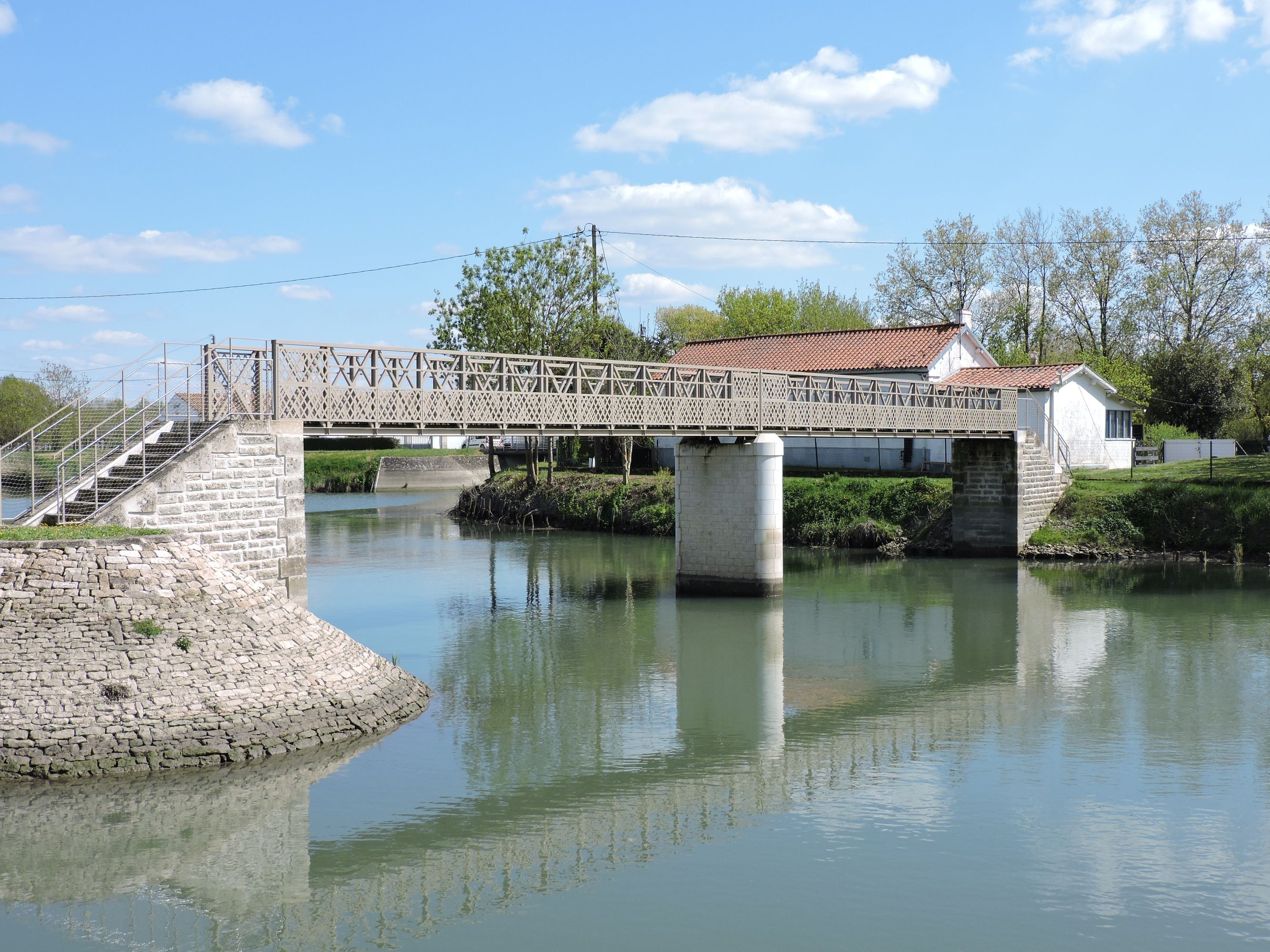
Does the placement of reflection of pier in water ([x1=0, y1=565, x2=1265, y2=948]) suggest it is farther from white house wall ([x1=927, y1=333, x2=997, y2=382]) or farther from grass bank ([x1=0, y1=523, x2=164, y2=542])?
white house wall ([x1=927, y1=333, x2=997, y2=382])

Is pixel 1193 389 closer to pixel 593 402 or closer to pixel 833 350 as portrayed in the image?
pixel 833 350

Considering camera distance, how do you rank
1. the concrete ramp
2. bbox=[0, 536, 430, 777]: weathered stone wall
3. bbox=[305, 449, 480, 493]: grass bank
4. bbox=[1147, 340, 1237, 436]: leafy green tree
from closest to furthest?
bbox=[0, 536, 430, 777]: weathered stone wall < bbox=[1147, 340, 1237, 436]: leafy green tree < the concrete ramp < bbox=[305, 449, 480, 493]: grass bank

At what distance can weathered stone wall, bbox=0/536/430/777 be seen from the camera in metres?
13.8

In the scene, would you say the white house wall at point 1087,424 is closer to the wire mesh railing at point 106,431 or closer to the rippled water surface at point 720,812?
the rippled water surface at point 720,812

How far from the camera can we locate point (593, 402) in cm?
2520

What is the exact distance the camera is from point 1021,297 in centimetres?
6519

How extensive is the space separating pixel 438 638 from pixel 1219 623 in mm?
17097

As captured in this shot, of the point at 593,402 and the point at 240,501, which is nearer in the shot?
the point at 240,501

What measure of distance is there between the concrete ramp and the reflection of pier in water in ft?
161

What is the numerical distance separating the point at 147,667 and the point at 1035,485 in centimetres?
3084

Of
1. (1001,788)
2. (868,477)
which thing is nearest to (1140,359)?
(868,477)

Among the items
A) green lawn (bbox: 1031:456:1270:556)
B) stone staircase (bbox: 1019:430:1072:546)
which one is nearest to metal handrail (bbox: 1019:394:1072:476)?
stone staircase (bbox: 1019:430:1072:546)

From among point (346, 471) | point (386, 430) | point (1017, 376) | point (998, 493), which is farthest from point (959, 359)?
point (346, 471)

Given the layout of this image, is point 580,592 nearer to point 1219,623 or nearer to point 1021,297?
point 1219,623
